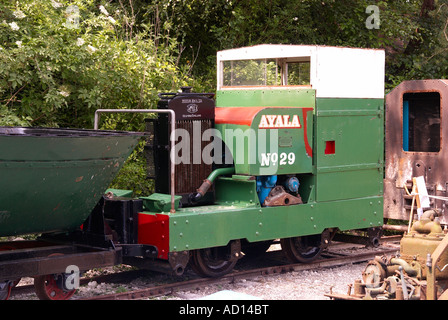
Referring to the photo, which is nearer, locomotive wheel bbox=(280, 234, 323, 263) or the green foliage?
locomotive wheel bbox=(280, 234, 323, 263)

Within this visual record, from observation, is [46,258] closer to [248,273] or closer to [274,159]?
[248,273]

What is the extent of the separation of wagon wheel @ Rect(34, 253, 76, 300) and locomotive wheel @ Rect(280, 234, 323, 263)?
3199mm

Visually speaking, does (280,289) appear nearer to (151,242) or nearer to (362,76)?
(151,242)

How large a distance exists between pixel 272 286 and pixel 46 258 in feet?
9.31

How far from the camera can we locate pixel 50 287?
7.31m

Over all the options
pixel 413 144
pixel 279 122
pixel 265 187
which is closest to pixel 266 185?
pixel 265 187

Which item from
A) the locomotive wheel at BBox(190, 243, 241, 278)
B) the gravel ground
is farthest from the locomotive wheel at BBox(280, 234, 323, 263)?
the locomotive wheel at BBox(190, 243, 241, 278)

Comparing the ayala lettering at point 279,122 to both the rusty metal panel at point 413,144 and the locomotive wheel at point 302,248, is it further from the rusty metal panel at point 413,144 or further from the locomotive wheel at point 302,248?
the rusty metal panel at point 413,144

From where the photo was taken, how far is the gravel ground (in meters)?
7.93

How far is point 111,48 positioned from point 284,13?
4911 millimetres

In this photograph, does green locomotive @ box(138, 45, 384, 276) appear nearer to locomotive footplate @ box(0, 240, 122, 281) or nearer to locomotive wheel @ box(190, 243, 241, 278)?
locomotive wheel @ box(190, 243, 241, 278)

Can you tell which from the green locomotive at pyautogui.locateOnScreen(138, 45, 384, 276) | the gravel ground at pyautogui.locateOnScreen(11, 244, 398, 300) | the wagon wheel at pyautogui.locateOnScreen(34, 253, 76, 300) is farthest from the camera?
the green locomotive at pyautogui.locateOnScreen(138, 45, 384, 276)

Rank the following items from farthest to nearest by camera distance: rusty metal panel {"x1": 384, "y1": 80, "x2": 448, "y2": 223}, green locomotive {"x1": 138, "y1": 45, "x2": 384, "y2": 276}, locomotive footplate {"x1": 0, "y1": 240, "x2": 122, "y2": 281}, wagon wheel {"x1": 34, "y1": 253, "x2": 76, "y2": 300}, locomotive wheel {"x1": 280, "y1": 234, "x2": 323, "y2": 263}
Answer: rusty metal panel {"x1": 384, "y1": 80, "x2": 448, "y2": 223} → locomotive wheel {"x1": 280, "y1": 234, "x2": 323, "y2": 263} → green locomotive {"x1": 138, "y1": 45, "x2": 384, "y2": 276} → wagon wheel {"x1": 34, "y1": 253, "x2": 76, "y2": 300} → locomotive footplate {"x1": 0, "y1": 240, "x2": 122, "y2": 281}

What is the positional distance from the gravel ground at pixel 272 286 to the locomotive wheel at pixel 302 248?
0.24 metres
